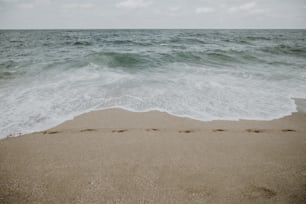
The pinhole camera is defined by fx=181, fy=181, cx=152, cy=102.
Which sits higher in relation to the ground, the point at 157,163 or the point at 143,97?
the point at 143,97

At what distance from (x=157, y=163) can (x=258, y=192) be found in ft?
4.00

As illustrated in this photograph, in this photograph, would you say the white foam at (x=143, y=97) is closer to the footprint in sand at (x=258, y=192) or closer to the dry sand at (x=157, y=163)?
the dry sand at (x=157, y=163)

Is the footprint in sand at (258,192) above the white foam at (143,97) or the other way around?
the other way around

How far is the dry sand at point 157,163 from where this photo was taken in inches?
78.6

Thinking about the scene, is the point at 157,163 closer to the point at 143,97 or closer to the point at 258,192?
the point at 258,192

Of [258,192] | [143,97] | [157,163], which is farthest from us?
[143,97]

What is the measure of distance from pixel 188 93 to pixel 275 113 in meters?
2.17

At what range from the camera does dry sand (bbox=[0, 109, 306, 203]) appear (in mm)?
1995

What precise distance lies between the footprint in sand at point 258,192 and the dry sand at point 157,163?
10mm

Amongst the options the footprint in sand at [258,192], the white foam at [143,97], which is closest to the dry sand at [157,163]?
the footprint in sand at [258,192]

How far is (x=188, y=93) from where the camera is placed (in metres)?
5.30

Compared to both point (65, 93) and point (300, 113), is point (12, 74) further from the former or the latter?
point (300, 113)

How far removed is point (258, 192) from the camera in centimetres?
202

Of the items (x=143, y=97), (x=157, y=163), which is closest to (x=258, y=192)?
(x=157, y=163)
